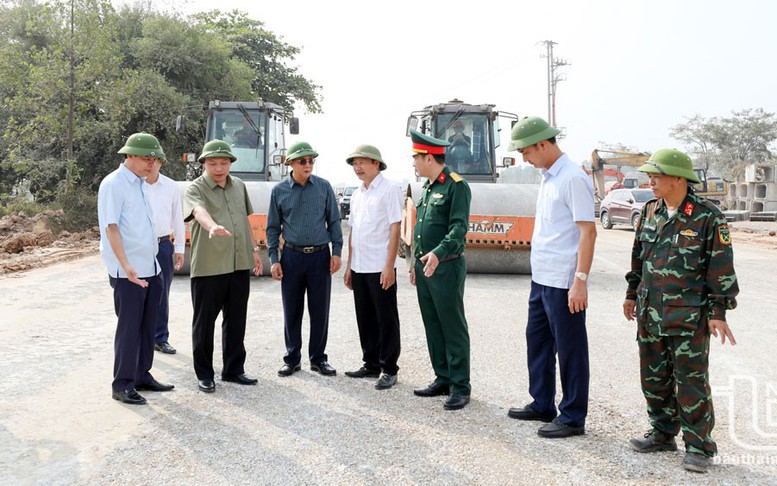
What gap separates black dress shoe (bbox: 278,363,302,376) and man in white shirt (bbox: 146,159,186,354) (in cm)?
132

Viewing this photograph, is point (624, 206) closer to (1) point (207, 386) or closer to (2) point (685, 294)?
(1) point (207, 386)

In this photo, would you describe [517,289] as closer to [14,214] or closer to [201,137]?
[14,214]

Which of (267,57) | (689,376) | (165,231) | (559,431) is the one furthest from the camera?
(267,57)

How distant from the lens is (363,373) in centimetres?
546

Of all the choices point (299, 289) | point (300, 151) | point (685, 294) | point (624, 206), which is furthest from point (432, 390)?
point (624, 206)

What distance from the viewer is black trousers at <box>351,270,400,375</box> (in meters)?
5.28

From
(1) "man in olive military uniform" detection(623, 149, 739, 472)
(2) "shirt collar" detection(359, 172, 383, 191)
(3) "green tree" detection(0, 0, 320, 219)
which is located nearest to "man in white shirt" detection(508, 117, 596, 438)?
(1) "man in olive military uniform" detection(623, 149, 739, 472)

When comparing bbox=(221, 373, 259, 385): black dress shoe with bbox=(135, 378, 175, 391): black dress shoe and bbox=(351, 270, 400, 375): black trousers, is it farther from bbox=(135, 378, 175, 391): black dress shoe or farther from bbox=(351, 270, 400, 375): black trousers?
bbox=(351, 270, 400, 375): black trousers

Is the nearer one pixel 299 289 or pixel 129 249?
pixel 129 249

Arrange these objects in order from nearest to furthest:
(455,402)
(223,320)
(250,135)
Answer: (455,402)
(223,320)
(250,135)

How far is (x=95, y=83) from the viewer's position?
797 inches

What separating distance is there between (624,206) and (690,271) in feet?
69.1

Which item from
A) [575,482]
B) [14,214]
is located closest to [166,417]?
[575,482]

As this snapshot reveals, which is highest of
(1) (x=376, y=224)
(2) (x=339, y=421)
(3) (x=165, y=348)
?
(1) (x=376, y=224)
